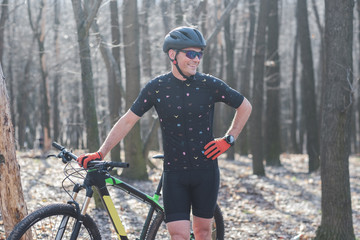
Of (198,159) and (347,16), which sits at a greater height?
(347,16)

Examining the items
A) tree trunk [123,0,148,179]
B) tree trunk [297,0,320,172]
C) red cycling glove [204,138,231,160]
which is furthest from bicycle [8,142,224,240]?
tree trunk [297,0,320,172]

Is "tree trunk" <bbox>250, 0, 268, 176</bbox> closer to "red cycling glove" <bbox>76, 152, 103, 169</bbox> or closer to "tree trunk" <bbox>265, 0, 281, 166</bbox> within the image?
"tree trunk" <bbox>265, 0, 281, 166</bbox>

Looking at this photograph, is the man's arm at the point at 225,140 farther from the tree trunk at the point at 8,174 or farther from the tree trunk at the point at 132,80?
the tree trunk at the point at 132,80

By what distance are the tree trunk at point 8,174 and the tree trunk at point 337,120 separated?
4045 millimetres

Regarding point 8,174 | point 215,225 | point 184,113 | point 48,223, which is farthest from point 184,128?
point 8,174

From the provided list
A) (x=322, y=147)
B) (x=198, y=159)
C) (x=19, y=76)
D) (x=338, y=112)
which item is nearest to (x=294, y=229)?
(x=322, y=147)

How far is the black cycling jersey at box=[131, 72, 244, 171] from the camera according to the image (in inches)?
153

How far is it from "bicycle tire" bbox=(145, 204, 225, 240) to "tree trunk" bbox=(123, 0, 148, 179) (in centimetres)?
648

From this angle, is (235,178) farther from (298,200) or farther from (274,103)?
(274,103)

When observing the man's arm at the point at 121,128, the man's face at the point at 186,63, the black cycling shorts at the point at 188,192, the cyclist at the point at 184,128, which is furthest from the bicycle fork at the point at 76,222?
the man's face at the point at 186,63

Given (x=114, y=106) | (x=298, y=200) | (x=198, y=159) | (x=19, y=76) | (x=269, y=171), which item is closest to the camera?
(x=198, y=159)

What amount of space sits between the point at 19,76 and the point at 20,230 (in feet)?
99.4

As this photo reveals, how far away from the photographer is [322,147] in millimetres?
A: 6430

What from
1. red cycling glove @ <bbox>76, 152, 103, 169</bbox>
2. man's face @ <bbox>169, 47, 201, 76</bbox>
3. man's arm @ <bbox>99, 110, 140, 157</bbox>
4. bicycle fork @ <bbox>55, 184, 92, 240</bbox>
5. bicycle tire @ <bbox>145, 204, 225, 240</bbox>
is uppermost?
man's face @ <bbox>169, 47, 201, 76</bbox>
